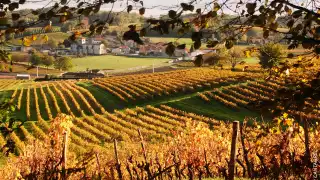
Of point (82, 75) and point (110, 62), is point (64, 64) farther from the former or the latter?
point (82, 75)

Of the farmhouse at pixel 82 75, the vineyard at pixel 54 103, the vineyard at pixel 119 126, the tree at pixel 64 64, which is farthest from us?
the tree at pixel 64 64

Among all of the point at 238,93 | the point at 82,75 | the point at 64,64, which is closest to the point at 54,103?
the point at 238,93

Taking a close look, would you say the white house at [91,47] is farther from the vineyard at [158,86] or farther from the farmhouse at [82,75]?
the vineyard at [158,86]

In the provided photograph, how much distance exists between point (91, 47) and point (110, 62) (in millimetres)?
28928

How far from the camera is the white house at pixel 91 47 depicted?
13288 cm

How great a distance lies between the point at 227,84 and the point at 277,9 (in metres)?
42.6

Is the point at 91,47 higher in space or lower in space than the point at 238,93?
higher

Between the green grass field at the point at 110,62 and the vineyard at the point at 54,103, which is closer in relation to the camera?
the vineyard at the point at 54,103

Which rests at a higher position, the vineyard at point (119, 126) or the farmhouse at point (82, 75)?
the farmhouse at point (82, 75)

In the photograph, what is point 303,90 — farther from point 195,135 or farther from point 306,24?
point 195,135

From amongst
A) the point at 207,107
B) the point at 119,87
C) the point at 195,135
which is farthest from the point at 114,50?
the point at 195,135

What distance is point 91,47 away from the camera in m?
136

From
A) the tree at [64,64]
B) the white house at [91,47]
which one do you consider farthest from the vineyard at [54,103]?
the white house at [91,47]

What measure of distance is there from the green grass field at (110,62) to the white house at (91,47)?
1247cm
